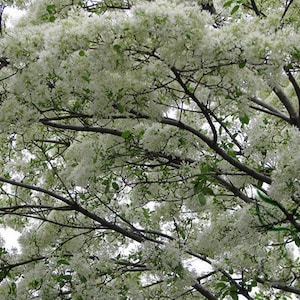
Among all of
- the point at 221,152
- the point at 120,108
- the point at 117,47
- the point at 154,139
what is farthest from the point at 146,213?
the point at 117,47

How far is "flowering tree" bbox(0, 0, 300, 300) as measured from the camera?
3564mm

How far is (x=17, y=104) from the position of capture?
4.12 meters

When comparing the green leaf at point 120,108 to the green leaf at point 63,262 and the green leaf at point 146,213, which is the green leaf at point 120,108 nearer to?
the green leaf at point 63,262

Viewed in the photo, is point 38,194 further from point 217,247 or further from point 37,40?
point 37,40

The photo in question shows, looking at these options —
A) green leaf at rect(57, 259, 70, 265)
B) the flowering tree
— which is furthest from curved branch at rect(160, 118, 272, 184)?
green leaf at rect(57, 259, 70, 265)

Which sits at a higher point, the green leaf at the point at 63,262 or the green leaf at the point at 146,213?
the green leaf at the point at 146,213

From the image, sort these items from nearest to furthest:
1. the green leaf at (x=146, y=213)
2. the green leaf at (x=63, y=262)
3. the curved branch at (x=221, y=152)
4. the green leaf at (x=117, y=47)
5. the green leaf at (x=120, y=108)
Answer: the green leaf at (x=117, y=47) < the green leaf at (x=120, y=108) < the curved branch at (x=221, y=152) < the green leaf at (x=63, y=262) < the green leaf at (x=146, y=213)

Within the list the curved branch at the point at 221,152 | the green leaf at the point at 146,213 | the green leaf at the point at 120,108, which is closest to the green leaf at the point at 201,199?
the curved branch at the point at 221,152

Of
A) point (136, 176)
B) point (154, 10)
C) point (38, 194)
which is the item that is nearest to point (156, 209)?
point (136, 176)

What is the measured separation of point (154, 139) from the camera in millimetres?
4477

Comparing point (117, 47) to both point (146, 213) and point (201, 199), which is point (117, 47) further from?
point (146, 213)

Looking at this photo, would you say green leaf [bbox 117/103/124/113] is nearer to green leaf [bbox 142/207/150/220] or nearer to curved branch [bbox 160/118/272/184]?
curved branch [bbox 160/118/272/184]

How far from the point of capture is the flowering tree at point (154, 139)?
140 inches

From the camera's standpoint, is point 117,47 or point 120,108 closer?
point 117,47
